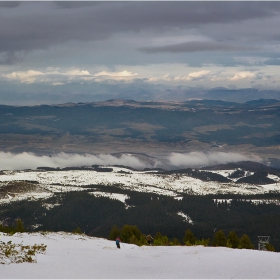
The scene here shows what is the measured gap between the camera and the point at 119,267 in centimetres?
5897

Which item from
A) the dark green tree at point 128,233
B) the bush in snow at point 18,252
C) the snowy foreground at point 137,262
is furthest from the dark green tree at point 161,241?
the bush in snow at point 18,252

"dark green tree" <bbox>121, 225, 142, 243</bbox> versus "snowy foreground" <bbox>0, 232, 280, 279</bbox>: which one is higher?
"snowy foreground" <bbox>0, 232, 280, 279</bbox>

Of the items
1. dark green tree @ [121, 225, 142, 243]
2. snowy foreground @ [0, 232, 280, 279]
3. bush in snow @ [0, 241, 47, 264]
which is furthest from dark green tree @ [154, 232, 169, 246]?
bush in snow @ [0, 241, 47, 264]

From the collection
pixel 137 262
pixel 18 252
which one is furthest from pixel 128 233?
pixel 18 252

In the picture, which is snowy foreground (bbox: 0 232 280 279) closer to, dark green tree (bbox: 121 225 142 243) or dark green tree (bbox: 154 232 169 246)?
dark green tree (bbox: 154 232 169 246)

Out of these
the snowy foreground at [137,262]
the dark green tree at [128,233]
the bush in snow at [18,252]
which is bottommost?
the dark green tree at [128,233]

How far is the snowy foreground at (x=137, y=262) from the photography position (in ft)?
181

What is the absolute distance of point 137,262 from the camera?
203ft

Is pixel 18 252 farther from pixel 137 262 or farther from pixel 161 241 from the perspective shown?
pixel 161 241

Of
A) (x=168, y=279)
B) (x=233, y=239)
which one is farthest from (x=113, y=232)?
(x=168, y=279)

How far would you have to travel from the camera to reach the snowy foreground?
181ft

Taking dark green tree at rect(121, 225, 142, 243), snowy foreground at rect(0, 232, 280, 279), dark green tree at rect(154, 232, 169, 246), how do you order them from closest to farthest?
snowy foreground at rect(0, 232, 280, 279) < dark green tree at rect(154, 232, 169, 246) < dark green tree at rect(121, 225, 142, 243)

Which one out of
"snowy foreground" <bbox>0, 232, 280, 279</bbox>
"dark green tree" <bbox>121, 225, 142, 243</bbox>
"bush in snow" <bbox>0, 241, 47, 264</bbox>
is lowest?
"dark green tree" <bbox>121, 225, 142, 243</bbox>

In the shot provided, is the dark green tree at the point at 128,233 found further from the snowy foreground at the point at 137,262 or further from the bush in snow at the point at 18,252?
the bush in snow at the point at 18,252
